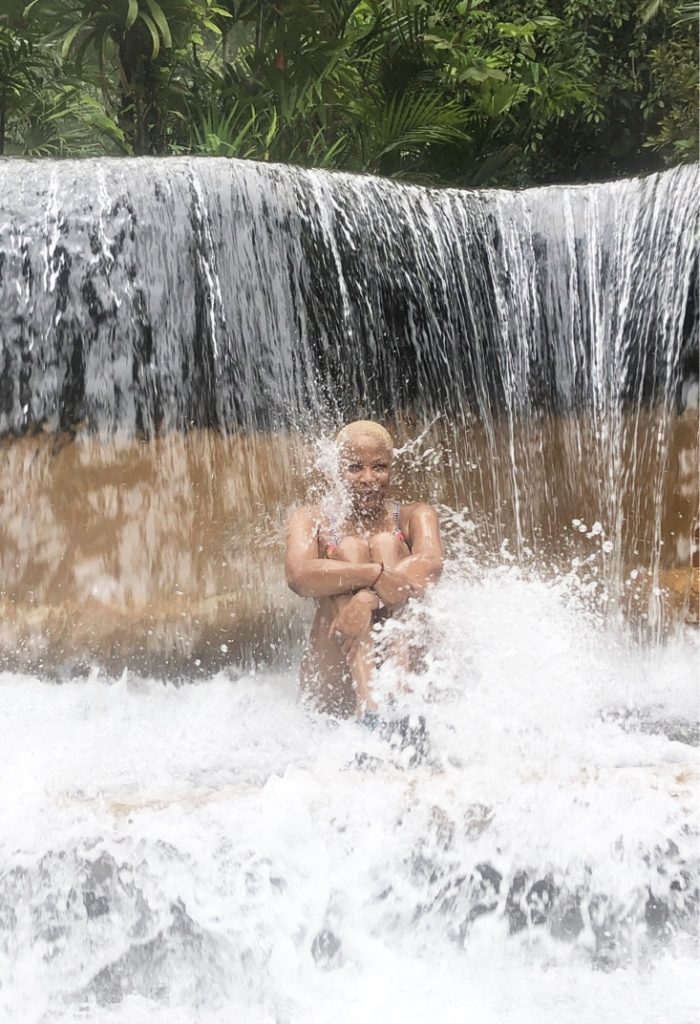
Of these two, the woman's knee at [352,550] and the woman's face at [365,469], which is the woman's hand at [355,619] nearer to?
the woman's knee at [352,550]

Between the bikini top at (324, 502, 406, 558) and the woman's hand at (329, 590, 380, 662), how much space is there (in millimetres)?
224

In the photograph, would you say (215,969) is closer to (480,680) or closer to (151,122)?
(480,680)

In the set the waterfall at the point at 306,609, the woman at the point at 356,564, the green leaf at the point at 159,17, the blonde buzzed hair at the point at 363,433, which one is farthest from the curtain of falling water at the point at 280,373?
the green leaf at the point at 159,17

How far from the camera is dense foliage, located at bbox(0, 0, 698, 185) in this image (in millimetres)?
7836

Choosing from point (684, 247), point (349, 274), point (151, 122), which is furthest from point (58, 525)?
point (151, 122)

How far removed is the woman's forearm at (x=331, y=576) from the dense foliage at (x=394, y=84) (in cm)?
511

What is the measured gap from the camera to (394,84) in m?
8.41

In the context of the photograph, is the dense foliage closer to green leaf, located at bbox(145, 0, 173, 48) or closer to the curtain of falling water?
green leaf, located at bbox(145, 0, 173, 48)

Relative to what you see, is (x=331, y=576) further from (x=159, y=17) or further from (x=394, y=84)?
(x=394, y=84)

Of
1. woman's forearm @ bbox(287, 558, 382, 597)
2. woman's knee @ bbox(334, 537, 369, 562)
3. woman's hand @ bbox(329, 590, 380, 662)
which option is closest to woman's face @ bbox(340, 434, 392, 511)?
woman's knee @ bbox(334, 537, 369, 562)

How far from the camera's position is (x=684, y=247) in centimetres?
502

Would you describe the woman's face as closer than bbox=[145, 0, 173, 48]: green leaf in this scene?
Yes

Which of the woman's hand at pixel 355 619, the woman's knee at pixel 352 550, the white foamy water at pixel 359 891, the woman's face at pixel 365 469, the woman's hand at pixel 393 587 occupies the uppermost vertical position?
the woman's face at pixel 365 469

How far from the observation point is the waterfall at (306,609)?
2.42 metres
